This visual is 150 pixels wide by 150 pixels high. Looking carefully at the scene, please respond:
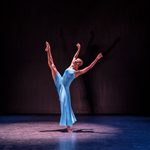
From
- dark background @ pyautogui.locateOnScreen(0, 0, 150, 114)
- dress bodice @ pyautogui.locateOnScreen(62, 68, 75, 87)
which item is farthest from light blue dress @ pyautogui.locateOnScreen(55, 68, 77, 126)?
dark background @ pyautogui.locateOnScreen(0, 0, 150, 114)

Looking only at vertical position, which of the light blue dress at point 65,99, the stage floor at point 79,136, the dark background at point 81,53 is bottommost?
the stage floor at point 79,136

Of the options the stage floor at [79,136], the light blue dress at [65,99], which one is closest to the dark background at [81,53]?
the stage floor at [79,136]

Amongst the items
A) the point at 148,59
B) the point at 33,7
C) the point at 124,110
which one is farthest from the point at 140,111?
the point at 33,7

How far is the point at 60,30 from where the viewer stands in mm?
9141

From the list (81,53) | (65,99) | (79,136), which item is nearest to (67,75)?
(65,99)

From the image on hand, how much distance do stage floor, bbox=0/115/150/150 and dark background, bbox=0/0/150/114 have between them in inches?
55.5

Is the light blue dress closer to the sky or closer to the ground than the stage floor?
closer to the sky

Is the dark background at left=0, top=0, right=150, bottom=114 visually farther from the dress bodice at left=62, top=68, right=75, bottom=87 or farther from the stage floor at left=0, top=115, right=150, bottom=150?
the dress bodice at left=62, top=68, right=75, bottom=87

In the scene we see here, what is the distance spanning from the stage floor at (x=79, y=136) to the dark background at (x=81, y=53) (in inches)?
55.5

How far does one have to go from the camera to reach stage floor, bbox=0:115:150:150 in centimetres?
472

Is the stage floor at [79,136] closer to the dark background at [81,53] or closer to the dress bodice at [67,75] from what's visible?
the dress bodice at [67,75]

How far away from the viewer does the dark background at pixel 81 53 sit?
357 inches

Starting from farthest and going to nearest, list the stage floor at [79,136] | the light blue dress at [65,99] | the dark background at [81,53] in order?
the dark background at [81,53] → the light blue dress at [65,99] → the stage floor at [79,136]

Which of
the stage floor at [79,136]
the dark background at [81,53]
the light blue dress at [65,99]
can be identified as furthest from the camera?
the dark background at [81,53]
